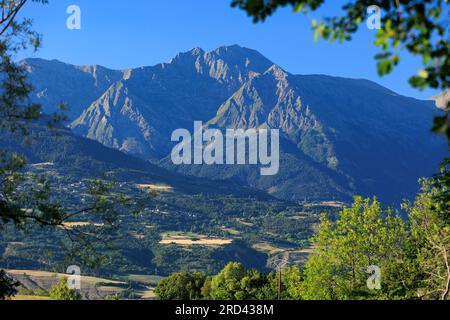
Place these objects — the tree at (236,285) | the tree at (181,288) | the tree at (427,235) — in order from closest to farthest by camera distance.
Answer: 1. the tree at (427,235)
2. the tree at (236,285)
3. the tree at (181,288)

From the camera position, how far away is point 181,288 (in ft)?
349

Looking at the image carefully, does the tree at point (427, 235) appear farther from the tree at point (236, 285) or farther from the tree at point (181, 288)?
the tree at point (181, 288)

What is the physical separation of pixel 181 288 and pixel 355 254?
2180 inches

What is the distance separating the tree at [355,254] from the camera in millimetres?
54969

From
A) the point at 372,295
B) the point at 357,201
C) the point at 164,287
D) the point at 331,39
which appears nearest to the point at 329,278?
the point at 372,295

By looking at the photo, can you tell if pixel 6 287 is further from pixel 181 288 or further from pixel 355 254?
pixel 181 288

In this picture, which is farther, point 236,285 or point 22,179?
point 236,285

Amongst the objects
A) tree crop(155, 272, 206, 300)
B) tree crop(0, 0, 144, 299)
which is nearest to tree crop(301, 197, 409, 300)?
tree crop(0, 0, 144, 299)

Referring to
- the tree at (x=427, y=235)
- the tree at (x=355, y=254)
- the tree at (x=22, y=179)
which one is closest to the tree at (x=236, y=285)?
the tree at (x=355, y=254)

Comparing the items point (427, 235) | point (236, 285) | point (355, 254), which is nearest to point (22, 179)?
point (427, 235)

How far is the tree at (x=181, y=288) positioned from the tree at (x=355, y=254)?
1975 inches
